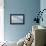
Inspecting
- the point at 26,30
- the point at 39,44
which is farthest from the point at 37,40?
the point at 26,30

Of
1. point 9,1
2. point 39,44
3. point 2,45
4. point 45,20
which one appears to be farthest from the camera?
point 9,1

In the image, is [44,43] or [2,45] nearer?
[44,43]

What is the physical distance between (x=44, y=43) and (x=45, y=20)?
1.94m

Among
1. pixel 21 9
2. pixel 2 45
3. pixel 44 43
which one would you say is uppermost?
pixel 21 9

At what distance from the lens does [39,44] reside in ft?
8.72

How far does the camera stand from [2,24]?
570 centimetres

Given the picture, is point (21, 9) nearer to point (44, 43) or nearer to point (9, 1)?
point (9, 1)

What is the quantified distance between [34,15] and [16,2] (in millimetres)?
930

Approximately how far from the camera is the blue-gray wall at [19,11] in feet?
18.5

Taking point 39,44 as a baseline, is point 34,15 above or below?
above

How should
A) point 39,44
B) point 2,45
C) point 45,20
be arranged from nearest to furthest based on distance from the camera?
1. point 39,44
2. point 2,45
3. point 45,20

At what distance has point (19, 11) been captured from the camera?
566 centimetres

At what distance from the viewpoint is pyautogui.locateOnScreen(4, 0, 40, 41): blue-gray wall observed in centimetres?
564

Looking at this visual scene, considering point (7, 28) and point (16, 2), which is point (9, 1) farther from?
point (7, 28)
